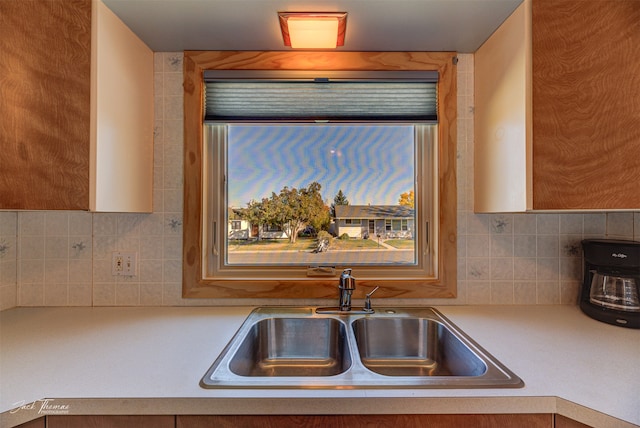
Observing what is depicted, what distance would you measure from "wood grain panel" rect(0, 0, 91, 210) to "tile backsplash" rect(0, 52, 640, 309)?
0.37 metres

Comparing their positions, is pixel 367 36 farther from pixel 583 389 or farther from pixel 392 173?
pixel 583 389

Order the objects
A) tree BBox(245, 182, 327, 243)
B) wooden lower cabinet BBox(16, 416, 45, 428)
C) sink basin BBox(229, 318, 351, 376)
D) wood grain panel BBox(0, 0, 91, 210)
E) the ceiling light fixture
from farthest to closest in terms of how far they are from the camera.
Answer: tree BBox(245, 182, 327, 243)
sink basin BBox(229, 318, 351, 376)
the ceiling light fixture
wood grain panel BBox(0, 0, 91, 210)
wooden lower cabinet BBox(16, 416, 45, 428)

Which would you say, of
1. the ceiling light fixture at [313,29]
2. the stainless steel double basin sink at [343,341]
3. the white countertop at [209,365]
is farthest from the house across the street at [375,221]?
the ceiling light fixture at [313,29]

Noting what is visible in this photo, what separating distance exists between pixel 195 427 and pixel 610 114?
150cm

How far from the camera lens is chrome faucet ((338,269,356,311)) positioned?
1255 mm

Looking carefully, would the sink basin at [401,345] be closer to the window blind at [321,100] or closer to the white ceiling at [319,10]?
the window blind at [321,100]

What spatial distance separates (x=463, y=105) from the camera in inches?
53.4

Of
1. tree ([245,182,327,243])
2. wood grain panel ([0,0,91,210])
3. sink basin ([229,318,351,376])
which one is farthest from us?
tree ([245,182,327,243])

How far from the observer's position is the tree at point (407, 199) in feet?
4.78

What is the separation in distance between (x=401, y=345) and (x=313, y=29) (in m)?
1.29

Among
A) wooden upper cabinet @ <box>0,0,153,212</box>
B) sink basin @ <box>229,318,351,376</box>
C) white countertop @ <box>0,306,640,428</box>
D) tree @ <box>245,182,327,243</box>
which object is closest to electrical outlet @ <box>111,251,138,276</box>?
white countertop @ <box>0,306,640,428</box>

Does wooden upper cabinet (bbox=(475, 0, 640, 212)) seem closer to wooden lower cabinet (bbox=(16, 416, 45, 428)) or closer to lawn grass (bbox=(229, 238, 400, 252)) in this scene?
lawn grass (bbox=(229, 238, 400, 252))

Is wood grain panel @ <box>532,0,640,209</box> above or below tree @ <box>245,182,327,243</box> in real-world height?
above

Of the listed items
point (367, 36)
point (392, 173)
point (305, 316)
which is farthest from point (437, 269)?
point (367, 36)
